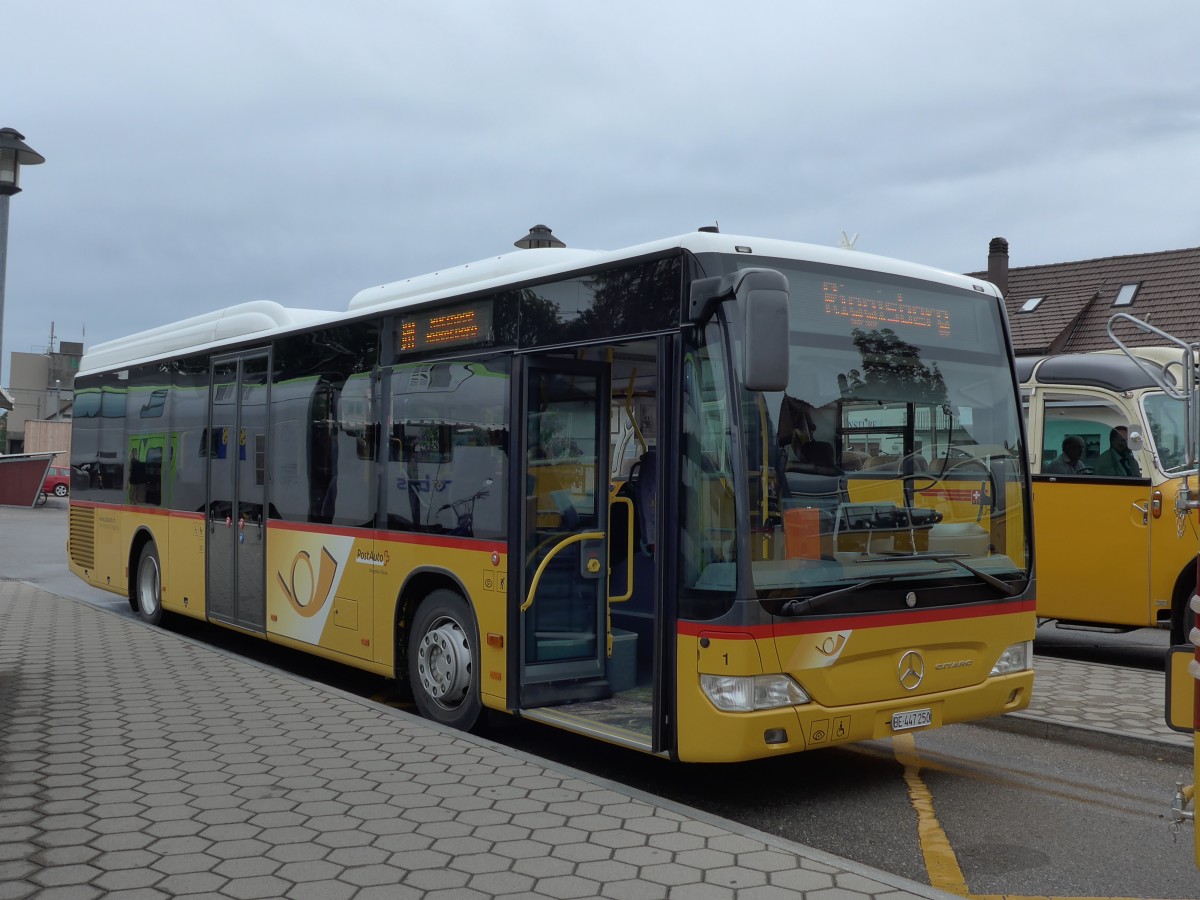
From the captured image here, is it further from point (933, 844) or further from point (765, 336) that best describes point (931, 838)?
point (765, 336)

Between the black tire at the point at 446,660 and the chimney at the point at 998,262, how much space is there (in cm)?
2995

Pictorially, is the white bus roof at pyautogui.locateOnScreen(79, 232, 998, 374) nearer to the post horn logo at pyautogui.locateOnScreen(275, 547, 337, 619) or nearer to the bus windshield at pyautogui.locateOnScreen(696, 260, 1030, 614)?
the bus windshield at pyautogui.locateOnScreen(696, 260, 1030, 614)

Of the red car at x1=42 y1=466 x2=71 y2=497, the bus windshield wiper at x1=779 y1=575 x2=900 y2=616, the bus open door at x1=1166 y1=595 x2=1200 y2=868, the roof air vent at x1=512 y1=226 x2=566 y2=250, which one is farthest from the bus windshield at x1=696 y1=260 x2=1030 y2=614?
the red car at x1=42 y1=466 x2=71 y2=497

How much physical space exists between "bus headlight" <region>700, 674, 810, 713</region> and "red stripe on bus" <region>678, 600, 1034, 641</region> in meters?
0.20

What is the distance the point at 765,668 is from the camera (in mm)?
5367

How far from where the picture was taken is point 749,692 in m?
5.34

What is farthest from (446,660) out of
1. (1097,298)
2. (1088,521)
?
(1097,298)

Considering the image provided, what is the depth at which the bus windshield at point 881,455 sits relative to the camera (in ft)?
18.1

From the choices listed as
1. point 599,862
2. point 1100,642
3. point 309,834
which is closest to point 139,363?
point 309,834

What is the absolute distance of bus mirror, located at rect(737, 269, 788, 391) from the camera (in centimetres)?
518

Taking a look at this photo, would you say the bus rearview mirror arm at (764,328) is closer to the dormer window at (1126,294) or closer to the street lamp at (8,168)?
the street lamp at (8,168)

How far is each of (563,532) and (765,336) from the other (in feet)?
6.88

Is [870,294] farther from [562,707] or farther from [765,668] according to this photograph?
[562,707]

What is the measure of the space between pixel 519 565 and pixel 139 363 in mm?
7354
